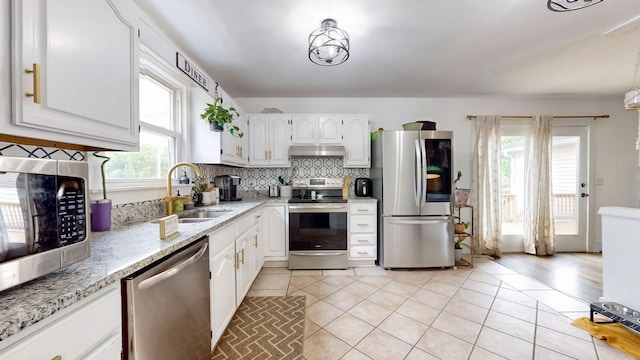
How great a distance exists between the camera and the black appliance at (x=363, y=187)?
134 inches

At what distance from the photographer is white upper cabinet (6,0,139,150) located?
722mm

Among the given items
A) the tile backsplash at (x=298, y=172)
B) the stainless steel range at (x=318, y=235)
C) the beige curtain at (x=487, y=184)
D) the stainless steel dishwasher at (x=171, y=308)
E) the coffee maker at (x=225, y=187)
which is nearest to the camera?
the stainless steel dishwasher at (x=171, y=308)

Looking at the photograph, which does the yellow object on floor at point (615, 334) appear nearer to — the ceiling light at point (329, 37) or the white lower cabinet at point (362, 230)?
the white lower cabinet at point (362, 230)

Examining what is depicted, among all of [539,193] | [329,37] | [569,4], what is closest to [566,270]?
[539,193]

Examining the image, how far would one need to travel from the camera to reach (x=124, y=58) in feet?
3.73

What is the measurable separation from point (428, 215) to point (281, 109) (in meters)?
2.64

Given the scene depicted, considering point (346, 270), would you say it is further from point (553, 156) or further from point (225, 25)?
point (553, 156)

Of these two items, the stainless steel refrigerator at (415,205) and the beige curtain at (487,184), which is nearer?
the stainless steel refrigerator at (415,205)

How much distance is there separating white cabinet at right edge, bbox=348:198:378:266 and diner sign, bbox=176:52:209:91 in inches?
87.2

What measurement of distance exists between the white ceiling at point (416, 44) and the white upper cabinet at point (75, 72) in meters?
0.86

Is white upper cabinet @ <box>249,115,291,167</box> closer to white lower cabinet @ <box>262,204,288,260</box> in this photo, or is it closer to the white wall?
the white wall

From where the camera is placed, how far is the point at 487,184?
11.7 ft

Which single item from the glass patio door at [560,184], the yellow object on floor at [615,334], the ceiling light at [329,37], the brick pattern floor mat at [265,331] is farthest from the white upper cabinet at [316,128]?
A: the yellow object on floor at [615,334]

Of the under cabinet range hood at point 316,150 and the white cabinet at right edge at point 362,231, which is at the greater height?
the under cabinet range hood at point 316,150
